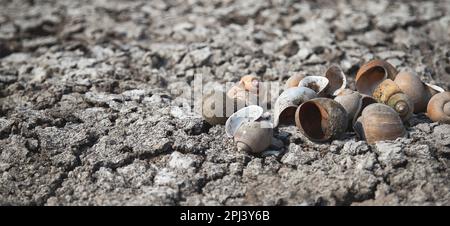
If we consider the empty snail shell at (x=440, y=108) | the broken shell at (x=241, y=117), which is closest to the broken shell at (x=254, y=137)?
the broken shell at (x=241, y=117)

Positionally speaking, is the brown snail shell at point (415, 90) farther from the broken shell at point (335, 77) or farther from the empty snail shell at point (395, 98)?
the broken shell at point (335, 77)

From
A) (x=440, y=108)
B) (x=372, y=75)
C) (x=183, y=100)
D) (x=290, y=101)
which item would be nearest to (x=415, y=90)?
(x=440, y=108)

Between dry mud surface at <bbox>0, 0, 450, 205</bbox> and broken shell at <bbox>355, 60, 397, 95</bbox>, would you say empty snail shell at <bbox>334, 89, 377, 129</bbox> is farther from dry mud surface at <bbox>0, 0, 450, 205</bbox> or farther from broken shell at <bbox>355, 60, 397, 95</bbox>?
broken shell at <bbox>355, 60, 397, 95</bbox>

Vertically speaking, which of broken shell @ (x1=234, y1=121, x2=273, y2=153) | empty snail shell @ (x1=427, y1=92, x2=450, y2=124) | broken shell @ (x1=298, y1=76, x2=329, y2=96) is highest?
broken shell @ (x1=298, y1=76, x2=329, y2=96)

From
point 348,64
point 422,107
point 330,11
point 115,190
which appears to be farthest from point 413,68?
point 115,190

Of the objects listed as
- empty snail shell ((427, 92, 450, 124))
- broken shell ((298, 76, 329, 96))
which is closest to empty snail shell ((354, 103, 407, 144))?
empty snail shell ((427, 92, 450, 124))
